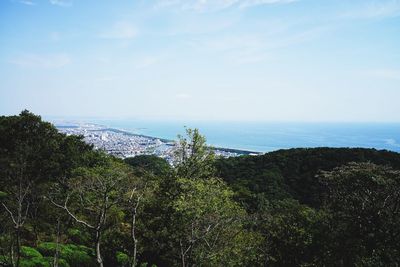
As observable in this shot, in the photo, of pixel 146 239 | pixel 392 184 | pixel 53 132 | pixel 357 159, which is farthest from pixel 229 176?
pixel 392 184

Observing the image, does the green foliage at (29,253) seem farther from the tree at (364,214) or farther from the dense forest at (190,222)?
the tree at (364,214)

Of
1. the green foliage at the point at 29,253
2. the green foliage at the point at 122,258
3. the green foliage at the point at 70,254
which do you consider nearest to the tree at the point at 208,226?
the green foliage at the point at 122,258

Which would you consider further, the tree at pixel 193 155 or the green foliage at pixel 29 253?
the tree at pixel 193 155

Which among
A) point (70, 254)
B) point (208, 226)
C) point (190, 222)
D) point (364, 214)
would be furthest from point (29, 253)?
point (364, 214)

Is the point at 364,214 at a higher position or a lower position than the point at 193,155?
lower

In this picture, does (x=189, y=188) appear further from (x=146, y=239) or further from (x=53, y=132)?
(x=53, y=132)

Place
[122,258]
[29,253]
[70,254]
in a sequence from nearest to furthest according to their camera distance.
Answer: [29,253]
[70,254]
[122,258]

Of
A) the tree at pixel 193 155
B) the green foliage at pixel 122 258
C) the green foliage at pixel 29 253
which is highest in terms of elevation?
the tree at pixel 193 155

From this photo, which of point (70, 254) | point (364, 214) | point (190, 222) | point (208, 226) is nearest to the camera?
point (208, 226)

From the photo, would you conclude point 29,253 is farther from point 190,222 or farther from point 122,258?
point 190,222
